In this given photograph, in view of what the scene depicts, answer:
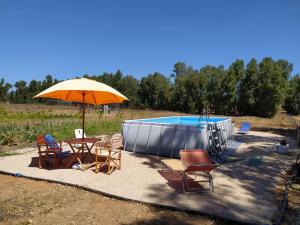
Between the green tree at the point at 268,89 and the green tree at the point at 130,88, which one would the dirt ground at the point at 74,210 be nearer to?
the green tree at the point at 268,89

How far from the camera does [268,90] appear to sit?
3819 cm

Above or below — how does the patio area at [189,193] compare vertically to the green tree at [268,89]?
below

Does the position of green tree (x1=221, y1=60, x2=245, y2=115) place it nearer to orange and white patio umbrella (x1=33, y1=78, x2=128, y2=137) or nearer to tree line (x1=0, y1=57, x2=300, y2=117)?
tree line (x1=0, y1=57, x2=300, y2=117)

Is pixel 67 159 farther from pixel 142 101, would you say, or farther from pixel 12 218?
pixel 142 101

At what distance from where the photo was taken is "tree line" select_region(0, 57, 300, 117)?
1523 inches

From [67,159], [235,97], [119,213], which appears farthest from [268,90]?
[119,213]

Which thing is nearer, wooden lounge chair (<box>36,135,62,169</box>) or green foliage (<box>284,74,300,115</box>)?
wooden lounge chair (<box>36,135,62,169</box>)

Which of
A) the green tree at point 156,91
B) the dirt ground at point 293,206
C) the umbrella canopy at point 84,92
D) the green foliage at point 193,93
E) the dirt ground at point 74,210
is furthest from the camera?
the green tree at point 156,91

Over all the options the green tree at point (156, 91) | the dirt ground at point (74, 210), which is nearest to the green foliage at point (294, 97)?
the green tree at point (156, 91)

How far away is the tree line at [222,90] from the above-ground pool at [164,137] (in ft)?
70.9

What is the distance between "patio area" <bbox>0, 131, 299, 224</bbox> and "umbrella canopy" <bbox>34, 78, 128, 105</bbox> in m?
1.99

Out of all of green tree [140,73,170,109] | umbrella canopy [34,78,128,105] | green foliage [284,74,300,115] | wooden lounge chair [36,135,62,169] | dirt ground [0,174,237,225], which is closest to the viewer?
dirt ground [0,174,237,225]

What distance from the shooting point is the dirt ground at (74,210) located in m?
5.03

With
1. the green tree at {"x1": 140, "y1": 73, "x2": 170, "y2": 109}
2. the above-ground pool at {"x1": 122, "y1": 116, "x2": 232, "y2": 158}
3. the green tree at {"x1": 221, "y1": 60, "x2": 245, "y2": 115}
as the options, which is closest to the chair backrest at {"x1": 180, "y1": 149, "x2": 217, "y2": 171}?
the above-ground pool at {"x1": 122, "y1": 116, "x2": 232, "y2": 158}
